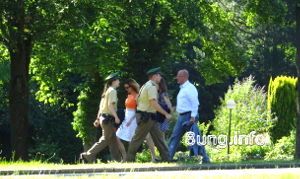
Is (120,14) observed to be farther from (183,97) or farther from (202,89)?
(202,89)

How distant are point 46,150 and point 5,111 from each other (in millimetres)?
3031

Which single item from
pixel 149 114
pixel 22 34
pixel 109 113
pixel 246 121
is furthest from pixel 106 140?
pixel 246 121

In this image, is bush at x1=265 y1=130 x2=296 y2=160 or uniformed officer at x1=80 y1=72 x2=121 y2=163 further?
bush at x1=265 y1=130 x2=296 y2=160

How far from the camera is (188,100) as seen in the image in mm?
13781

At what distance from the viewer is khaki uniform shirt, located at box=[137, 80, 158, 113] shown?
13725mm

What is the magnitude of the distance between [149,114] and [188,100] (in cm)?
81

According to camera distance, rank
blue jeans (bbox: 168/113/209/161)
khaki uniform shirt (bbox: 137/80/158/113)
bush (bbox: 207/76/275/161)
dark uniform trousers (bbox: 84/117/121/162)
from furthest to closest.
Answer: bush (bbox: 207/76/275/161)
dark uniform trousers (bbox: 84/117/121/162)
blue jeans (bbox: 168/113/209/161)
khaki uniform shirt (bbox: 137/80/158/113)

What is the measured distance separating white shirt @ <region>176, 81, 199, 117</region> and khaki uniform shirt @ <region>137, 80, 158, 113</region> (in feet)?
1.63

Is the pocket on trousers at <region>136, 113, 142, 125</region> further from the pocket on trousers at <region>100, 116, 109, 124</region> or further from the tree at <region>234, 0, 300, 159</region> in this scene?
the tree at <region>234, 0, 300, 159</region>

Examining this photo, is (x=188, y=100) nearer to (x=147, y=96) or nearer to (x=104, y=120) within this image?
(x=147, y=96)

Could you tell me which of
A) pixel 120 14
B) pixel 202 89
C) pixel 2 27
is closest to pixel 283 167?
pixel 2 27

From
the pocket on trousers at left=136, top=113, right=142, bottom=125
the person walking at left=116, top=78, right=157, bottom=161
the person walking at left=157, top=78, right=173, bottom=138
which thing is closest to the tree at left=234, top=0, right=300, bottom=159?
the person walking at left=157, top=78, right=173, bottom=138

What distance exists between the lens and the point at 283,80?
28766mm

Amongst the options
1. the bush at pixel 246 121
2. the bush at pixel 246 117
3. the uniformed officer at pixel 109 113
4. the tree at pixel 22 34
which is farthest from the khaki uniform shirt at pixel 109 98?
the bush at pixel 246 117
